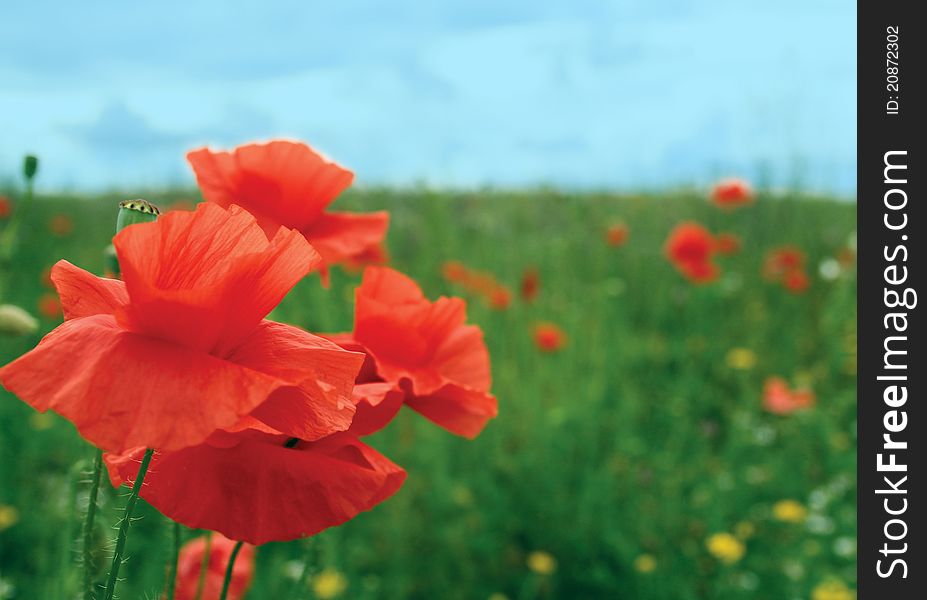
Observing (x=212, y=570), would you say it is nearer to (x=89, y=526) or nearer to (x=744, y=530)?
(x=89, y=526)

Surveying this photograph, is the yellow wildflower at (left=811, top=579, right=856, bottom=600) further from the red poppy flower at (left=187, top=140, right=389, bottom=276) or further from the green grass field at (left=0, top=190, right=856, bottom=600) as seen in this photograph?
the red poppy flower at (left=187, top=140, right=389, bottom=276)

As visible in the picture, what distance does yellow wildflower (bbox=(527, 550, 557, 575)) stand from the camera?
6.86 feet

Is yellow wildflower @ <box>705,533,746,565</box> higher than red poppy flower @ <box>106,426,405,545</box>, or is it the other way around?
red poppy flower @ <box>106,426,405,545</box>

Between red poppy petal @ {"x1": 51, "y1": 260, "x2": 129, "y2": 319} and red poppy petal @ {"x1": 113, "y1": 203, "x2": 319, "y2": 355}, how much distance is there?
0.06m

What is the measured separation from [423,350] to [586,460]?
2.01 meters

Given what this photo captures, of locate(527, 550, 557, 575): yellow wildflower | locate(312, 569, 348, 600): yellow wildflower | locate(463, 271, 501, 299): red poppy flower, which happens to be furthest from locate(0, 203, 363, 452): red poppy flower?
locate(463, 271, 501, 299): red poppy flower

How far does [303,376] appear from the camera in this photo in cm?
47

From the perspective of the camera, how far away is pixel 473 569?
2.16m

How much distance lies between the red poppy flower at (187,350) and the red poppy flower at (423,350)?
0.13 metres

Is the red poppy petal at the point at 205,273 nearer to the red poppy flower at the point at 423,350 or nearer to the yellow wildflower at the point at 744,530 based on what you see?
the red poppy flower at the point at 423,350

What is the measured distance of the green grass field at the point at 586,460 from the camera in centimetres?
216

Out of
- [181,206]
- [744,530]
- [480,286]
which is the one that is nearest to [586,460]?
[744,530]
